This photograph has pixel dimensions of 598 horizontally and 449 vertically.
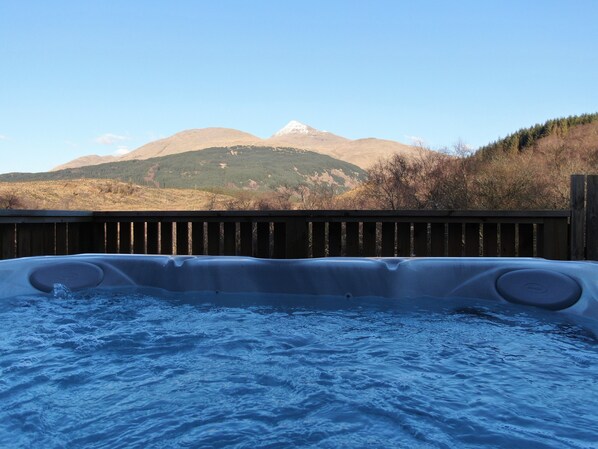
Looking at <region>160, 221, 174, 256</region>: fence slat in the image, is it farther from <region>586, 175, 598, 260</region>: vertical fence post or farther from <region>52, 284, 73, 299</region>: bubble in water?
<region>586, 175, 598, 260</region>: vertical fence post

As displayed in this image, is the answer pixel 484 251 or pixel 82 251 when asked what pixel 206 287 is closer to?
pixel 82 251

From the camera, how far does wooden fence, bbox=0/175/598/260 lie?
12.2 ft

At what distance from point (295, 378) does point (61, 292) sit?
1.86 metres

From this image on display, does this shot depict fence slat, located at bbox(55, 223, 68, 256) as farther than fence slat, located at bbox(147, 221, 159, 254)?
No

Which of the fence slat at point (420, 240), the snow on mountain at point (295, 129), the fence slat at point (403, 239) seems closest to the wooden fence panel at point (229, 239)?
the fence slat at point (403, 239)

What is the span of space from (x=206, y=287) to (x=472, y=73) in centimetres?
1341

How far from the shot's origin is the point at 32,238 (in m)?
3.79

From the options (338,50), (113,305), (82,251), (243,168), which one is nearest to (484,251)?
(113,305)

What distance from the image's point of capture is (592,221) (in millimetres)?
3715

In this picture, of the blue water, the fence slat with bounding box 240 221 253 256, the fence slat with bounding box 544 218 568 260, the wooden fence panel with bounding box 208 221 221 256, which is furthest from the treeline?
the blue water

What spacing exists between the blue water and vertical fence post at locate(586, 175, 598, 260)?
4.76 feet

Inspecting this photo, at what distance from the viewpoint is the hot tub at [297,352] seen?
1302mm

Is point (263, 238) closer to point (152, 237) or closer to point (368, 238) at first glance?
point (368, 238)

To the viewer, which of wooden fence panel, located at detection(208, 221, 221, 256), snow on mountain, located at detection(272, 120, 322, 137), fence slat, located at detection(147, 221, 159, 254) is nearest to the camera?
wooden fence panel, located at detection(208, 221, 221, 256)
